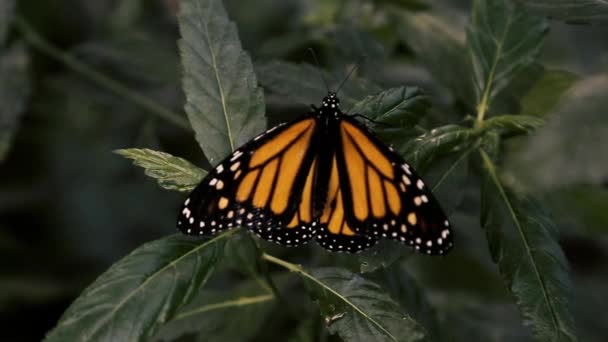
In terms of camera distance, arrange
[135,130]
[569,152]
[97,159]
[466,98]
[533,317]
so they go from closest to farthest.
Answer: [569,152] → [533,317] → [466,98] → [135,130] → [97,159]

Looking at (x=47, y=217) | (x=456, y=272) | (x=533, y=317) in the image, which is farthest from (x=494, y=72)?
(x=47, y=217)

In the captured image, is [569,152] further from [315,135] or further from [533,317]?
[315,135]

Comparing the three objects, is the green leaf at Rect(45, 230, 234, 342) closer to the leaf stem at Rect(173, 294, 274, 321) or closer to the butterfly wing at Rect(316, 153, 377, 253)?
the butterfly wing at Rect(316, 153, 377, 253)

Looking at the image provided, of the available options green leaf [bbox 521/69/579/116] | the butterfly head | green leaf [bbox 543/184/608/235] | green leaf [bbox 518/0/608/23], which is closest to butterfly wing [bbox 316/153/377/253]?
the butterfly head

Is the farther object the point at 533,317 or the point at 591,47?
the point at 591,47

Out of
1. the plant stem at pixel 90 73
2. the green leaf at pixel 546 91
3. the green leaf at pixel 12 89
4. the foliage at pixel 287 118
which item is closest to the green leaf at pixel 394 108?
the foliage at pixel 287 118

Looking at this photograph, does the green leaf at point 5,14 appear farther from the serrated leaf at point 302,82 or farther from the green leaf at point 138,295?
the green leaf at point 138,295

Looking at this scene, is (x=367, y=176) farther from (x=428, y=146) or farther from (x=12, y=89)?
(x=12, y=89)
